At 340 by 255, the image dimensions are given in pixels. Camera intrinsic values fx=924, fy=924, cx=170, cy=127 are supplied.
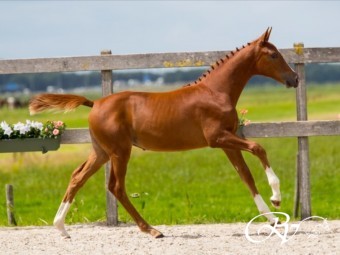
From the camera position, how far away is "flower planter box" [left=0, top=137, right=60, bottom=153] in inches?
416

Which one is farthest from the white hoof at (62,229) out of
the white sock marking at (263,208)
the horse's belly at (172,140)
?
the white sock marking at (263,208)

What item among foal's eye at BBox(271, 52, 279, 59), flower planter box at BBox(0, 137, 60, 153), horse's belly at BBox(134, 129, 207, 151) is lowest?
flower planter box at BBox(0, 137, 60, 153)

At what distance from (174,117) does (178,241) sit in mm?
1252

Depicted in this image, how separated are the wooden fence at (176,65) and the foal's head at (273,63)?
1268 mm

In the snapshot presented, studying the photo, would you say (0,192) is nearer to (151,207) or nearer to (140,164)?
(151,207)

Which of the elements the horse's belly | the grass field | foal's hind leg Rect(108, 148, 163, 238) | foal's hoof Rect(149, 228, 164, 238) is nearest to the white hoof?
foal's hind leg Rect(108, 148, 163, 238)

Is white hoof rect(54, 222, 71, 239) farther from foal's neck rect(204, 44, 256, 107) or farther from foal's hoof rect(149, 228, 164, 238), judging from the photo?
foal's neck rect(204, 44, 256, 107)

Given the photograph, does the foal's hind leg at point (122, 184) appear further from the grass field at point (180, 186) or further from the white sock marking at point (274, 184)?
the grass field at point (180, 186)

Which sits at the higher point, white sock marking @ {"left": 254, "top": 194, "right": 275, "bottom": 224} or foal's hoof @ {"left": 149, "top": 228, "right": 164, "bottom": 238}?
white sock marking @ {"left": 254, "top": 194, "right": 275, "bottom": 224}

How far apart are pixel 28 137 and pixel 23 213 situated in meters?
5.26

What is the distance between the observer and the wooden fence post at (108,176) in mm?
10602

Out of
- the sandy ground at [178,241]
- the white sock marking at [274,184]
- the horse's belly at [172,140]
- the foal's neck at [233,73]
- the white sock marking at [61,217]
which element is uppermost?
the foal's neck at [233,73]

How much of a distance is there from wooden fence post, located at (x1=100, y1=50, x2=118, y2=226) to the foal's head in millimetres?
1996

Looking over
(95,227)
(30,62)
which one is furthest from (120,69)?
(95,227)
